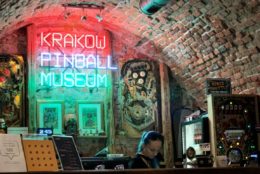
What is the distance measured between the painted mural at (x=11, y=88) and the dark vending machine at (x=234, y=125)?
405 centimetres

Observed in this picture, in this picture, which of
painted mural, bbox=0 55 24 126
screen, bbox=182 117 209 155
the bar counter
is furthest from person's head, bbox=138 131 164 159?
painted mural, bbox=0 55 24 126

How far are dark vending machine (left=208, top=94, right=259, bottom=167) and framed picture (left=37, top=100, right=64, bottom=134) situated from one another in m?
3.71

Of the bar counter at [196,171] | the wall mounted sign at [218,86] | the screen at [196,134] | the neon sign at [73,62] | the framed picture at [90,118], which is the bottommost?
the bar counter at [196,171]

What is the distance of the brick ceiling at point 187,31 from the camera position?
680 cm

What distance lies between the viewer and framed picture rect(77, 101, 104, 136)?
864 cm

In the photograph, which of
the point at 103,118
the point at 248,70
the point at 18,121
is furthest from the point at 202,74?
the point at 18,121

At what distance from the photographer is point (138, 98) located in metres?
9.00

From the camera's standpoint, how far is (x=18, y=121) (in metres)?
8.32

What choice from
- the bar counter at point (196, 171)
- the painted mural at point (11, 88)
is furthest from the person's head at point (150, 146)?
the painted mural at point (11, 88)

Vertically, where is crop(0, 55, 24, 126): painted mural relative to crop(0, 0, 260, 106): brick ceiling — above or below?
below

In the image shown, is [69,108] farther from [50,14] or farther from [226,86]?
[226,86]

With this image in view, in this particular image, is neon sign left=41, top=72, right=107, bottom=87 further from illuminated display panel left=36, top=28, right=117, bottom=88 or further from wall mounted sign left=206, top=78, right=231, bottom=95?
wall mounted sign left=206, top=78, right=231, bottom=95

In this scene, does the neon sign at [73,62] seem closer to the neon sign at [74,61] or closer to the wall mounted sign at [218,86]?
the neon sign at [74,61]

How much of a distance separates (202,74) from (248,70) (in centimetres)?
127
